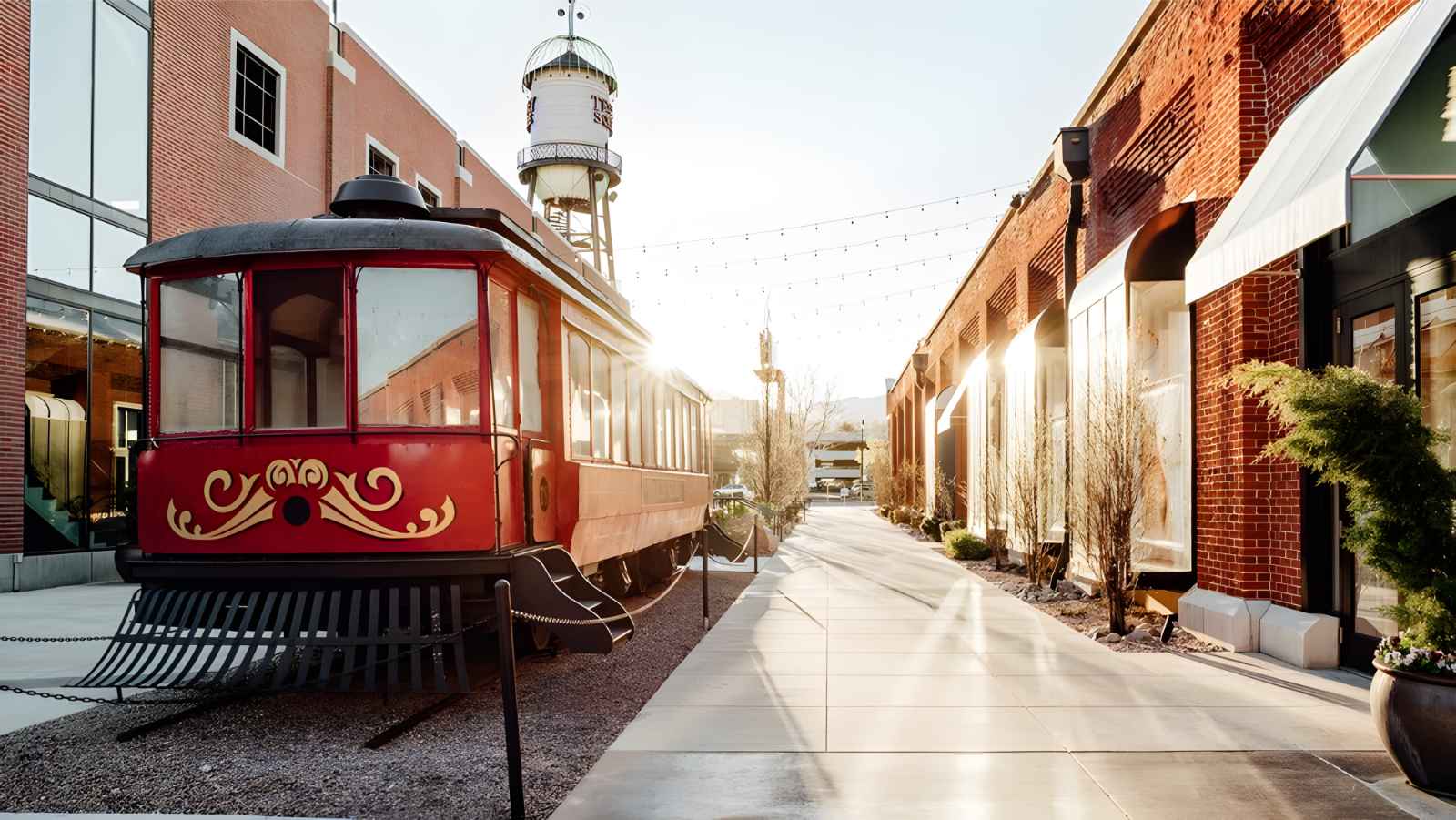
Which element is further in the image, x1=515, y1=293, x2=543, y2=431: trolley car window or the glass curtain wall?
the glass curtain wall

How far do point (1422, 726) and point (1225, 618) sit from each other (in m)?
3.92

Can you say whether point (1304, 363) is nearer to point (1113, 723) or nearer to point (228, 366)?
point (1113, 723)

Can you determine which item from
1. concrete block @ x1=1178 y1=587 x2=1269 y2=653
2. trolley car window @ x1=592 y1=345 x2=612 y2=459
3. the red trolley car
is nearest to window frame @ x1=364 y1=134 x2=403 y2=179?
trolley car window @ x1=592 y1=345 x2=612 y2=459

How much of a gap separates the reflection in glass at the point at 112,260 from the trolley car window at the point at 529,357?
35.6 ft

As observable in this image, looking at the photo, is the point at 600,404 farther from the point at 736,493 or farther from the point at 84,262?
the point at 736,493

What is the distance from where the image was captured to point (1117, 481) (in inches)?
350

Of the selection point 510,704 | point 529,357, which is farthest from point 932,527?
point 510,704

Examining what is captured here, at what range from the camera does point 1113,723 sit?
5.83m

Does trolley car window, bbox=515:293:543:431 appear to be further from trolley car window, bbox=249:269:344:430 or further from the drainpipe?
the drainpipe

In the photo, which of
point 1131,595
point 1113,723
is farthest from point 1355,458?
point 1131,595

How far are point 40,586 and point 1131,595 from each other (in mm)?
13482

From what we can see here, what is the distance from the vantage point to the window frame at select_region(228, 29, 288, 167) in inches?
707

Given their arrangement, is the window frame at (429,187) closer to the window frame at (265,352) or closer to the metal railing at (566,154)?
the metal railing at (566,154)

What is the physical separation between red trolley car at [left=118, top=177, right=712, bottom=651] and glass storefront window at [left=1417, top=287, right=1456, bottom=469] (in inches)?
207
